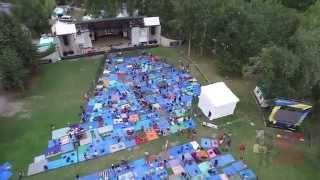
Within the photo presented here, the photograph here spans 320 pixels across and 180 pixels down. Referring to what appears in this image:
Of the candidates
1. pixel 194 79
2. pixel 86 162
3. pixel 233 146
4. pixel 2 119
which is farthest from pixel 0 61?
pixel 233 146

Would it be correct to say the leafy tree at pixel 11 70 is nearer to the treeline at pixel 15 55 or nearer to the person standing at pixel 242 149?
the treeline at pixel 15 55

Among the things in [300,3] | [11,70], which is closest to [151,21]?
[11,70]

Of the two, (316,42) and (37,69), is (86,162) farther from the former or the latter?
(316,42)

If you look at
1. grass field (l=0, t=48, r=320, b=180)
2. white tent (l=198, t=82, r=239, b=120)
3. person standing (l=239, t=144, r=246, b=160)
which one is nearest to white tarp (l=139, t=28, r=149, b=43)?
grass field (l=0, t=48, r=320, b=180)

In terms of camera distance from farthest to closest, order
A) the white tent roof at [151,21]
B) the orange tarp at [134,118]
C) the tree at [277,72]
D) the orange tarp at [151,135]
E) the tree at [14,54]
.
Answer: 1. the white tent roof at [151,21]
2. the tree at [14,54]
3. the orange tarp at [134,118]
4. the orange tarp at [151,135]
5. the tree at [277,72]

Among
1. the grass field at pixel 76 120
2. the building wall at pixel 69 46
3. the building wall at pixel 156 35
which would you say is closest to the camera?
the grass field at pixel 76 120

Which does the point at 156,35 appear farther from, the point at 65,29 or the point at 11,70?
the point at 11,70


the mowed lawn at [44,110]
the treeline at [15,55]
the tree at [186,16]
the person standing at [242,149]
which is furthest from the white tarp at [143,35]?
the person standing at [242,149]

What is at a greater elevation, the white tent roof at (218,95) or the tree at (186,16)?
the tree at (186,16)

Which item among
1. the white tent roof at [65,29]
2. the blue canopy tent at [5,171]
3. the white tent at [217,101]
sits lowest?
the blue canopy tent at [5,171]
